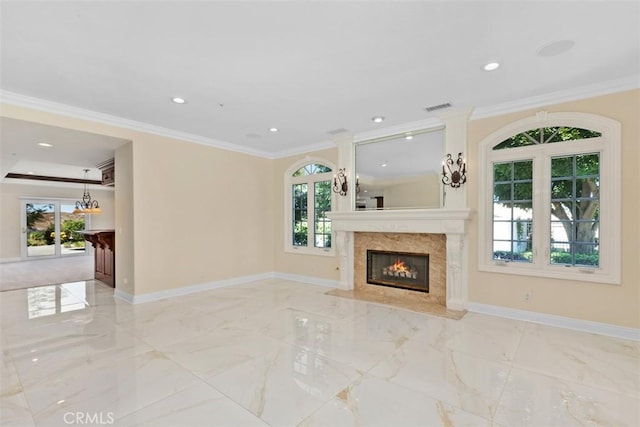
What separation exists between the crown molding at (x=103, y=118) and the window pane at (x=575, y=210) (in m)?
5.36

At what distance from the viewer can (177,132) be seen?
5242 millimetres

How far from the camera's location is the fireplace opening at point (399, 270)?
4953mm

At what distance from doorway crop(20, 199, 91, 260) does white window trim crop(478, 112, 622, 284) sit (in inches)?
485

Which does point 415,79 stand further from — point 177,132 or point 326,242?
point 177,132

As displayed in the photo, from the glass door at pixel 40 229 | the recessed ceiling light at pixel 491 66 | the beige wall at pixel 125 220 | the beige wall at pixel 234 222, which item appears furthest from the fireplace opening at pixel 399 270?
the glass door at pixel 40 229

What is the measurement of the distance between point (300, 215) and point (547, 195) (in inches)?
171

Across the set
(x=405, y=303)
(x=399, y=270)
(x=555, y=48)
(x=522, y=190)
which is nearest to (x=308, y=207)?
(x=399, y=270)

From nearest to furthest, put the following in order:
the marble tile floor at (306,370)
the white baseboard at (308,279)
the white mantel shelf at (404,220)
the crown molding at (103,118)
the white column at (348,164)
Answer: the marble tile floor at (306,370) < the crown molding at (103,118) < the white mantel shelf at (404,220) < the white column at (348,164) < the white baseboard at (308,279)

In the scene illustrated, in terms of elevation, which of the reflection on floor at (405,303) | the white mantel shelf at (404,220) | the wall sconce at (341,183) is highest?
the wall sconce at (341,183)

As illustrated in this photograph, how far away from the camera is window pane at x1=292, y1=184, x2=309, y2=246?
6.52 m

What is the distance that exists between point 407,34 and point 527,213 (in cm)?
293

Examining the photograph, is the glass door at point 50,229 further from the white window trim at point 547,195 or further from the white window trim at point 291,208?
the white window trim at point 547,195

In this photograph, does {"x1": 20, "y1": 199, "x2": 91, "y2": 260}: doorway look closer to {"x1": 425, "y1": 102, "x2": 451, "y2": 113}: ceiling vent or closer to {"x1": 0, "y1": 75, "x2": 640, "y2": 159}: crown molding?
{"x1": 0, "y1": 75, "x2": 640, "y2": 159}: crown molding

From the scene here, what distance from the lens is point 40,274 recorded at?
7.43 m
